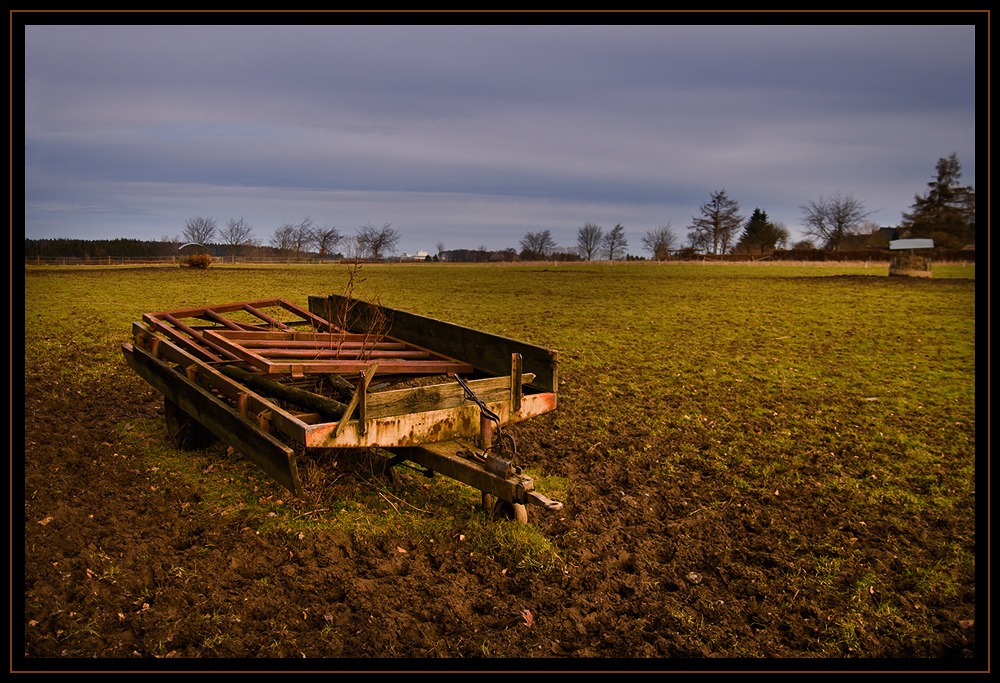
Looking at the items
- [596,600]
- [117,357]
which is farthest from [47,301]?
[596,600]

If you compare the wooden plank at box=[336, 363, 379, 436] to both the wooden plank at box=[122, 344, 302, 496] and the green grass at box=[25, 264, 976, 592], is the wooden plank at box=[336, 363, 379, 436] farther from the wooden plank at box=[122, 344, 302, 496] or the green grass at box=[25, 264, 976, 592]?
the green grass at box=[25, 264, 976, 592]

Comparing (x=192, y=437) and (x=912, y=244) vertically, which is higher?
(x=912, y=244)

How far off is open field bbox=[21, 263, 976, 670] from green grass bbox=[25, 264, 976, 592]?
0.12 ft

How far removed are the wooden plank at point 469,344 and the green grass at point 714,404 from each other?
103cm

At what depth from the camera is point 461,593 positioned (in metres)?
3.40

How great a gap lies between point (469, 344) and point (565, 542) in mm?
2153

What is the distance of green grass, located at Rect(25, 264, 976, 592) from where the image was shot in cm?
437

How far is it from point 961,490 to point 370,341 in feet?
18.4

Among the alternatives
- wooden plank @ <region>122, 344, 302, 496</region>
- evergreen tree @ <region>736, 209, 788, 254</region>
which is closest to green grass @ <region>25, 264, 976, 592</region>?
wooden plank @ <region>122, 344, 302, 496</region>

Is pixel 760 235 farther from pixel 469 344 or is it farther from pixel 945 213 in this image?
pixel 469 344

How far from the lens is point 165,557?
371 cm

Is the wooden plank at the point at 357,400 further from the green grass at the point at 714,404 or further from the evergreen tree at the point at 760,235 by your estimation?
the evergreen tree at the point at 760,235

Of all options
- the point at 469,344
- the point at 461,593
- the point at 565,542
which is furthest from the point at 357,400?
the point at 469,344
